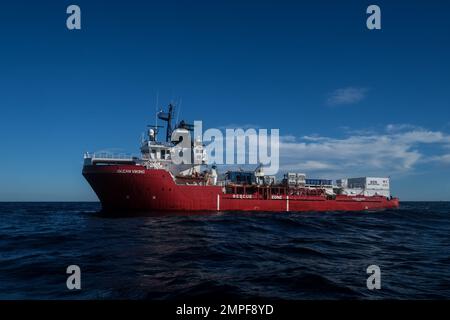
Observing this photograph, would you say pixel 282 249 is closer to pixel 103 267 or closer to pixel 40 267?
pixel 103 267

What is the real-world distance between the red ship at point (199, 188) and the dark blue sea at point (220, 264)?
37.4 ft

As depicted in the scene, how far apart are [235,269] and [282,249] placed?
497 cm

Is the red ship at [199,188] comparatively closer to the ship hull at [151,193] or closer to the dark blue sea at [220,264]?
the ship hull at [151,193]

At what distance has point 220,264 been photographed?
12.8 metres

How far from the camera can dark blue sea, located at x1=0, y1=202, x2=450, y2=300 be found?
30.9 feet

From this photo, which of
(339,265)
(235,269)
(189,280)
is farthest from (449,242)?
(189,280)

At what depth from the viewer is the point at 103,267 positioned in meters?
12.0

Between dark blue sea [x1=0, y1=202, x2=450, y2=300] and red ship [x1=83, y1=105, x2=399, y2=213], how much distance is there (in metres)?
11.4

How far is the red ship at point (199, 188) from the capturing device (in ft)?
109

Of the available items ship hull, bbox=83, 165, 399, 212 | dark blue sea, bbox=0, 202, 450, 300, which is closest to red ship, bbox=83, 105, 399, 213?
ship hull, bbox=83, 165, 399, 212

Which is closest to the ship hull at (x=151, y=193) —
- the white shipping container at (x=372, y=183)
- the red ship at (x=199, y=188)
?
the red ship at (x=199, y=188)

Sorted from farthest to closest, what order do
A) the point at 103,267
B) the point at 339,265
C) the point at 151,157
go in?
1. the point at 151,157
2. the point at 339,265
3. the point at 103,267

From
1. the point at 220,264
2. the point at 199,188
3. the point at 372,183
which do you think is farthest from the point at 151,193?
the point at 372,183
